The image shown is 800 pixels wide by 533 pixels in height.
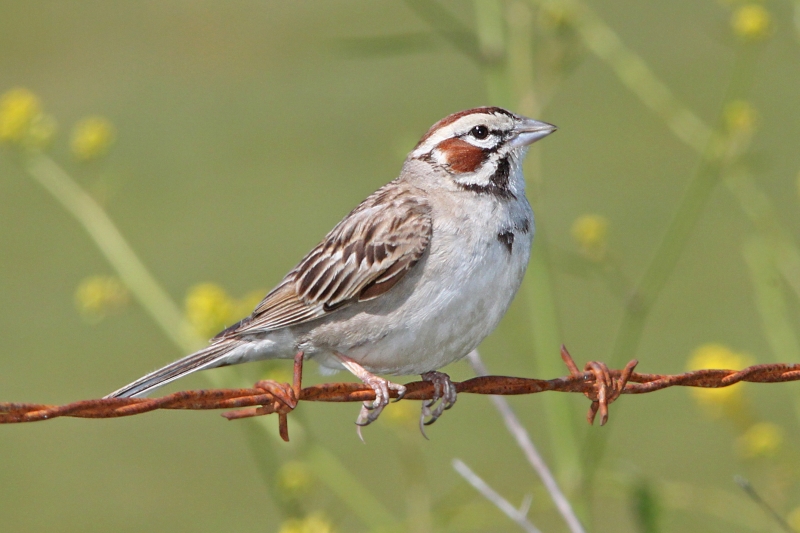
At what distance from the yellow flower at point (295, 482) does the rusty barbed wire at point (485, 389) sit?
3.90 feet

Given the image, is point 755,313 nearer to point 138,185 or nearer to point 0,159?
point 138,185

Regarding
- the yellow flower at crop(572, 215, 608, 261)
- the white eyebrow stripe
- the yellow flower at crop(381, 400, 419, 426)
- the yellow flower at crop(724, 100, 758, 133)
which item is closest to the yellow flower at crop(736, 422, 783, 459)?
the yellow flower at crop(572, 215, 608, 261)

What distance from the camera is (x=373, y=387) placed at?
3.97m

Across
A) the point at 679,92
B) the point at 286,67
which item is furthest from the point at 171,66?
the point at 679,92

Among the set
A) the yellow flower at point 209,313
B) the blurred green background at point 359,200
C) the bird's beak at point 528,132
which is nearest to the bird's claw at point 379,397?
the blurred green background at point 359,200

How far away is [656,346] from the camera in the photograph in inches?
414

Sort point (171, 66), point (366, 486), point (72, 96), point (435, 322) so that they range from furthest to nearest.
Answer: point (171, 66) < point (72, 96) < point (366, 486) < point (435, 322)

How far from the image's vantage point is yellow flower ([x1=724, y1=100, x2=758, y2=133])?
201 inches

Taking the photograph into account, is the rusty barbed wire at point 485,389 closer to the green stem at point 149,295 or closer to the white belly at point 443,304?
the white belly at point 443,304

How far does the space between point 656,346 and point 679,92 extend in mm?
4532

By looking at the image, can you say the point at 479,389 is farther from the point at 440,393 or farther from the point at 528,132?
the point at 528,132

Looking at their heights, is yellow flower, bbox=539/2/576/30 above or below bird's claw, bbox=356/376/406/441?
above

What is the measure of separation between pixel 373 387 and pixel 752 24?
2.63 metres

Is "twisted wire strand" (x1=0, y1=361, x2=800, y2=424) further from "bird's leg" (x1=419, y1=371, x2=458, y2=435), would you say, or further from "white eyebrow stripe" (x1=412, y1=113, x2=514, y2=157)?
"white eyebrow stripe" (x1=412, y1=113, x2=514, y2=157)
